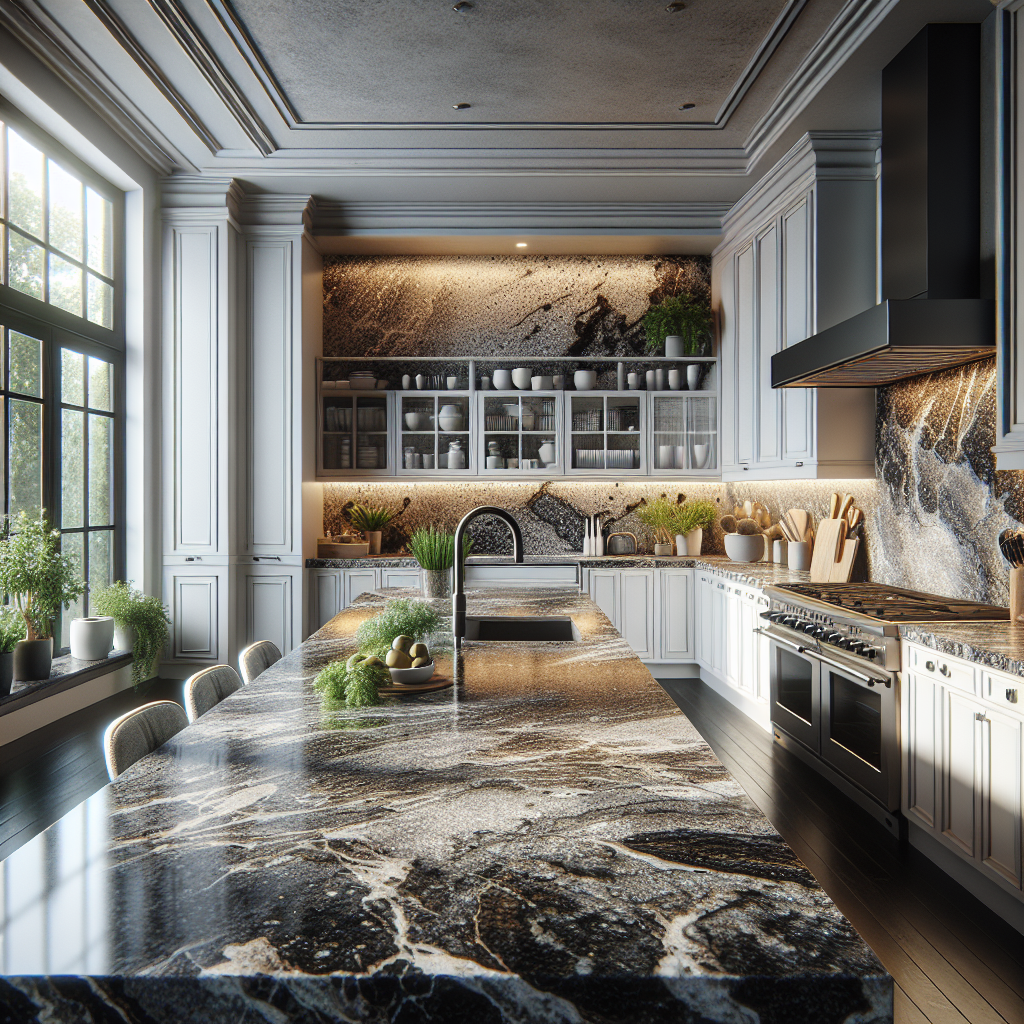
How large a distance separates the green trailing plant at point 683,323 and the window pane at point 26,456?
413 centimetres

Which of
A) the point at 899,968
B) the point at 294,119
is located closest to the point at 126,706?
the point at 294,119

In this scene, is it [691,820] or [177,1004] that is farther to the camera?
[691,820]

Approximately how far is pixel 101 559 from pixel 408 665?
382 cm

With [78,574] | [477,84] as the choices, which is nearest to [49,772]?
[78,574]

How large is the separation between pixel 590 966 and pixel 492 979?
10cm

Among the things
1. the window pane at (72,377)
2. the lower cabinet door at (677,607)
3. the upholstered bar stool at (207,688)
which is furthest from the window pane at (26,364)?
the lower cabinet door at (677,607)

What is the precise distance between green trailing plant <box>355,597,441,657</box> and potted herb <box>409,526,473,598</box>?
94 centimetres

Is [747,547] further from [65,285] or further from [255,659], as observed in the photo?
[65,285]

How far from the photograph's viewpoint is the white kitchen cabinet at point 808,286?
425 cm

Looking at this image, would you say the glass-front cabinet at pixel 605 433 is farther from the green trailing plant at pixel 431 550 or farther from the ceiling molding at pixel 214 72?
the green trailing plant at pixel 431 550

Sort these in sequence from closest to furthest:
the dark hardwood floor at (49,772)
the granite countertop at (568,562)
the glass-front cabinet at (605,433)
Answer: the dark hardwood floor at (49,772) → the granite countertop at (568,562) → the glass-front cabinet at (605,433)

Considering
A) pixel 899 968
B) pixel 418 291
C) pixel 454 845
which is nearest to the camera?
pixel 454 845

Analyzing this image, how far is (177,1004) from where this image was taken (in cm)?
73

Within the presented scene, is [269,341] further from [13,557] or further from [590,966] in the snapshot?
[590,966]
